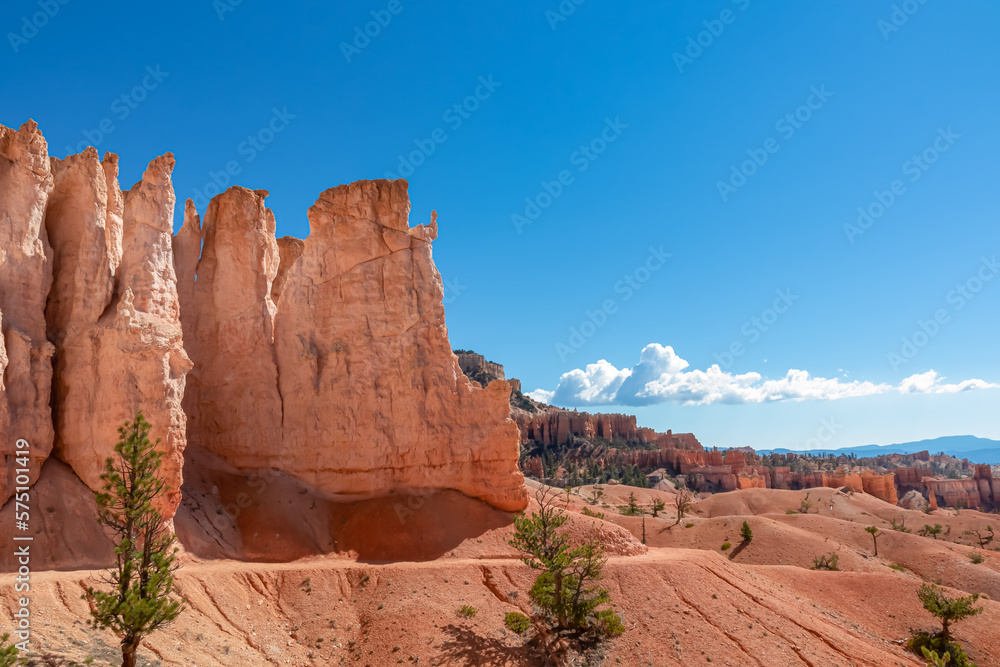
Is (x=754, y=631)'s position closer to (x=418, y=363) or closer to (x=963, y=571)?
(x=418, y=363)

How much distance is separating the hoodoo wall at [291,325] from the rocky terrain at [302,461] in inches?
4.2

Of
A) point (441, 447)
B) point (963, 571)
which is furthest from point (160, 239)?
point (963, 571)

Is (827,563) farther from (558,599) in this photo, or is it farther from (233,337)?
(233,337)

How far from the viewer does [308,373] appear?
31.3 metres

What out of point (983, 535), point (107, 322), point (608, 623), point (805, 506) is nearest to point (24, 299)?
point (107, 322)

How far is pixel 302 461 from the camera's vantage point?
101 feet

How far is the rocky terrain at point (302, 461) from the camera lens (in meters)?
20.6

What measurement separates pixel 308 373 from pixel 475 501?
10.9 m

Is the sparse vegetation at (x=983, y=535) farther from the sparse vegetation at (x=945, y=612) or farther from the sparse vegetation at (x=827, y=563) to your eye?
the sparse vegetation at (x=945, y=612)

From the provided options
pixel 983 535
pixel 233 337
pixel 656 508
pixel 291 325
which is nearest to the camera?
pixel 233 337

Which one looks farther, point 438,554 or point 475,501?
point 475,501

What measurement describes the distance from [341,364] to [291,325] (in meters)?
3.49

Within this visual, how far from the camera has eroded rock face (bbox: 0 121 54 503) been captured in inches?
798

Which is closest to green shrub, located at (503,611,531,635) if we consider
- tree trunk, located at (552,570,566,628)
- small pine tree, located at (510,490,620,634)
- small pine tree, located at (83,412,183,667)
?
small pine tree, located at (510,490,620,634)
